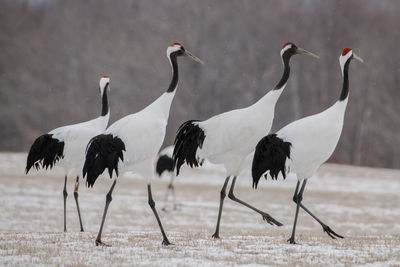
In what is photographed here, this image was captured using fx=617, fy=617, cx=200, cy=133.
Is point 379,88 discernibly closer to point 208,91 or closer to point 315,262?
point 208,91

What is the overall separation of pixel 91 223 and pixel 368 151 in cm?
2948

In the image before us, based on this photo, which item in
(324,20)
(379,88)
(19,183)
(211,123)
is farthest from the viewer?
(324,20)

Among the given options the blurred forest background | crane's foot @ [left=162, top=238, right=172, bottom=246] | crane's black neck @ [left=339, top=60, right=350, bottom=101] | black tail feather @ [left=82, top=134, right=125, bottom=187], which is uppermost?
the blurred forest background

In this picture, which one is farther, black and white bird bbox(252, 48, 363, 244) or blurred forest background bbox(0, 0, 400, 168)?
blurred forest background bbox(0, 0, 400, 168)

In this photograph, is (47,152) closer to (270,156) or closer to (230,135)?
(230,135)

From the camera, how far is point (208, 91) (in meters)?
41.2

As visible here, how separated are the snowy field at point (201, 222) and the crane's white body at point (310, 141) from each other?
0.88 meters

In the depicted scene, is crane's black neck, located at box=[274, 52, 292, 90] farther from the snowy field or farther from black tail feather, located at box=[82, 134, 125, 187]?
black tail feather, located at box=[82, 134, 125, 187]

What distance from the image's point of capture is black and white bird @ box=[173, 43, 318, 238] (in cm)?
717

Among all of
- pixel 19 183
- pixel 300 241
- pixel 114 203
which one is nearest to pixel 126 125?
pixel 300 241

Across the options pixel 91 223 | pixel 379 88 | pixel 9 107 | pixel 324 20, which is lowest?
pixel 91 223

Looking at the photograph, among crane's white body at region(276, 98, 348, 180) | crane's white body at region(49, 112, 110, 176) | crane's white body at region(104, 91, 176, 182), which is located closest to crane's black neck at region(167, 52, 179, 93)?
crane's white body at region(104, 91, 176, 182)

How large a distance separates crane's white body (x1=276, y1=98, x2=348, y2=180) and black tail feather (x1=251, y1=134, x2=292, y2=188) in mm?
67

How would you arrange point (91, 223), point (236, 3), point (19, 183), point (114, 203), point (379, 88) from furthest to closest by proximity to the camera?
point (236, 3)
point (379, 88)
point (19, 183)
point (114, 203)
point (91, 223)
